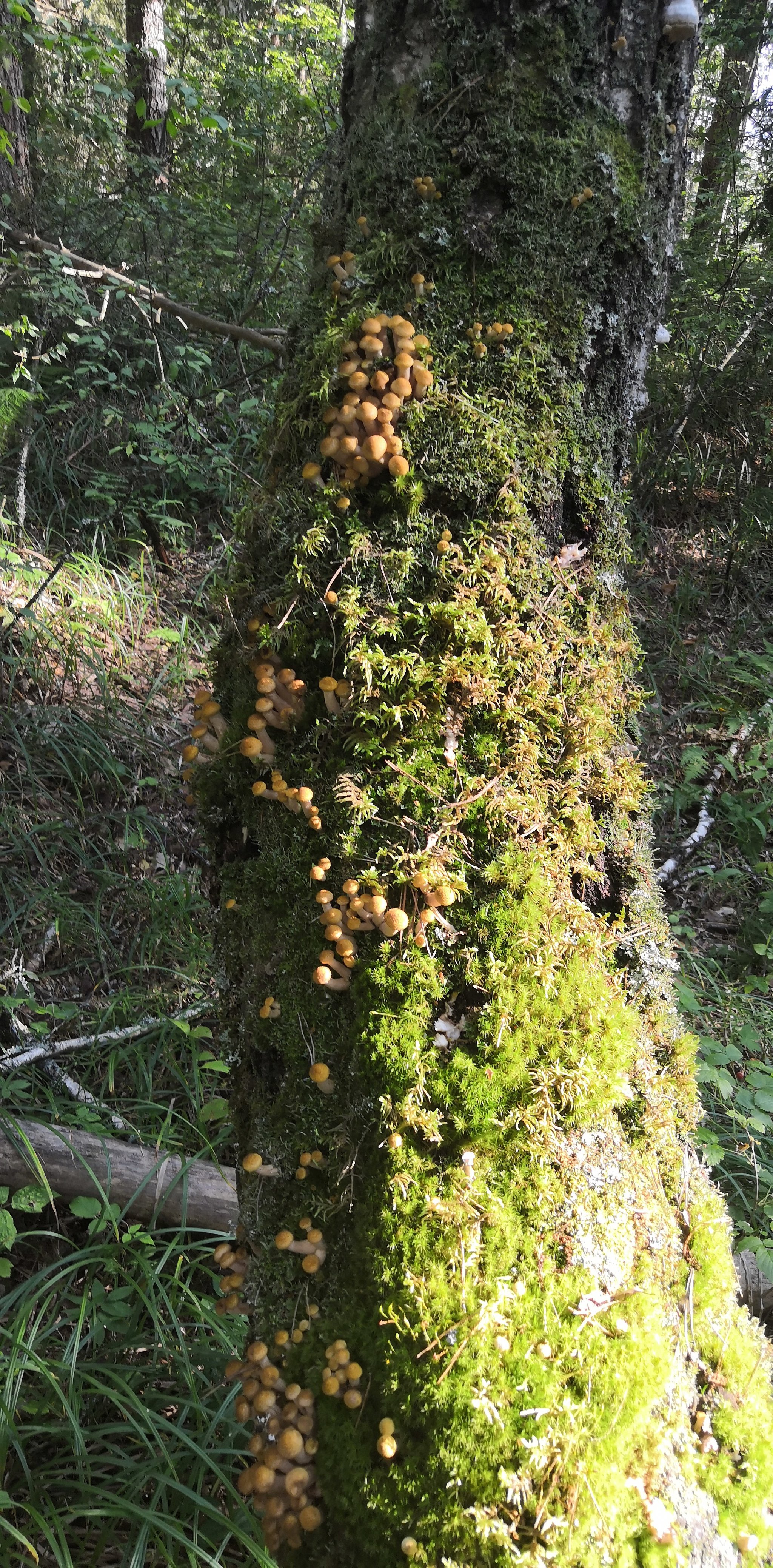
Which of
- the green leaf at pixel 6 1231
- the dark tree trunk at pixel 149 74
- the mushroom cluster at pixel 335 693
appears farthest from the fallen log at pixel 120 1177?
the dark tree trunk at pixel 149 74

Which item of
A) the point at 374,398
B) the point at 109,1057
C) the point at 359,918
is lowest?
the point at 109,1057

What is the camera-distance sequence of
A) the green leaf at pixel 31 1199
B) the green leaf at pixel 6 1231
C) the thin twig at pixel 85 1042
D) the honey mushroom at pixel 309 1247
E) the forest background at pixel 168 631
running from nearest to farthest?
the honey mushroom at pixel 309 1247 → the forest background at pixel 168 631 → the green leaf at pixel 6 1231 → the green leaf at pixel 31 1199 → the thin twig at pixel 85 1042

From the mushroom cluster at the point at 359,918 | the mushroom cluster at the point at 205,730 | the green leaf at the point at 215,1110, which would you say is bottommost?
the green leaf at the point at 215,1110

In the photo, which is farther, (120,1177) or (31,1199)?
(120,1177)

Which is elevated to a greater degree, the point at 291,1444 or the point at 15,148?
the point at 15,148

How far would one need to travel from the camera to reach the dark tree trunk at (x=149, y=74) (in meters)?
7.73

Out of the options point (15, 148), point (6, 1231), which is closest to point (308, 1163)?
point (6, 1231)

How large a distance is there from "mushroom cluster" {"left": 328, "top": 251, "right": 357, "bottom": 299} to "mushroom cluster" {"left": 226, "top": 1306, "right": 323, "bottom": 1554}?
163 centimetres

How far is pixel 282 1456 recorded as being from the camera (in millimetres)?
1067

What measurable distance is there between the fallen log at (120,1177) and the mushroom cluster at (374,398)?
2.26 meters

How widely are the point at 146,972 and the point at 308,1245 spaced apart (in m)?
2.67

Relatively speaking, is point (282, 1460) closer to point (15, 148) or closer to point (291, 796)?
point (291, 796)

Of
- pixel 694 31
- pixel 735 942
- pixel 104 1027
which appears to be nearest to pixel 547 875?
pixel 694 31

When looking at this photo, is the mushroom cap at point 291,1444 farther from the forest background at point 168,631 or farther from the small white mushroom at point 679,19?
the small white mushroom at point 679,19
